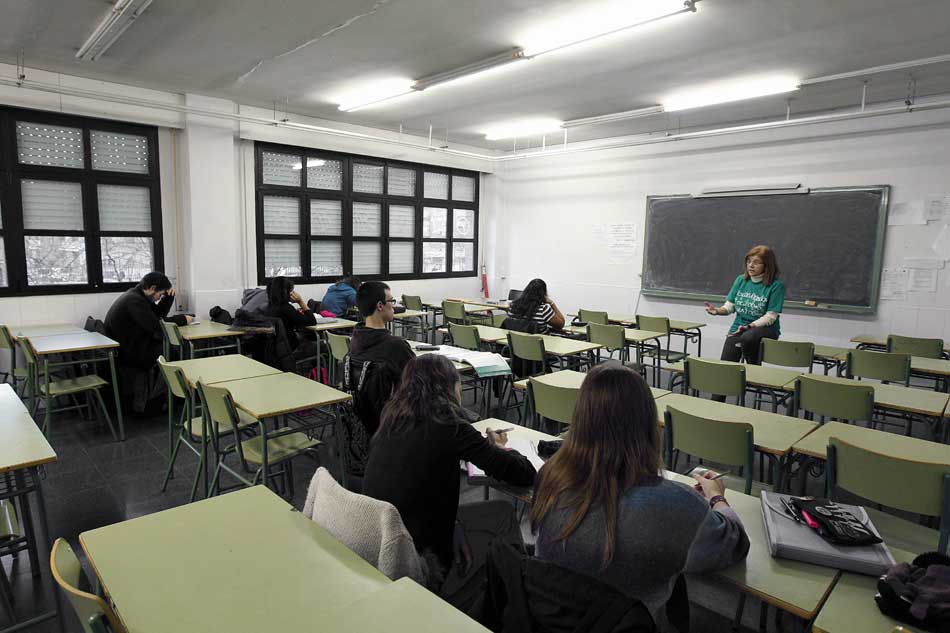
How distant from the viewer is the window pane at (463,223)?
31.0 feet

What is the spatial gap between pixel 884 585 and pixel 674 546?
52 centimetres

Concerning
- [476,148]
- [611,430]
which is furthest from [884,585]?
[476,148]

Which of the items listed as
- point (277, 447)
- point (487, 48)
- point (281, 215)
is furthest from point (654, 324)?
point (281, 215)

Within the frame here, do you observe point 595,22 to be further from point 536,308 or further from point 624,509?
point 624,509

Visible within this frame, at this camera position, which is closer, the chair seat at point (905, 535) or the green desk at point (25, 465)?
the chair seat at point (905, 535)

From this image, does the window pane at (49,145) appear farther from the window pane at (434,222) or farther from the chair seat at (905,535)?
the chair seat at (905,535)

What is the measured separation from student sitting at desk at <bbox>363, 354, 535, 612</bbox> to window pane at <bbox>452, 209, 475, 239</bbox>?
7723 mm

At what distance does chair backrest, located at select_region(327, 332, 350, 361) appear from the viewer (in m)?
4.53

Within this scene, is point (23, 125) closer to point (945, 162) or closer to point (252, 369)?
point (252, 369)

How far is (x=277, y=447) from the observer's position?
3041 millimetres

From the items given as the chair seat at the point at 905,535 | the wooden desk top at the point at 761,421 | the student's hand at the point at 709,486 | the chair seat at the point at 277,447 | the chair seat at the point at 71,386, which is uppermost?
the student's hand at the point at 709,486

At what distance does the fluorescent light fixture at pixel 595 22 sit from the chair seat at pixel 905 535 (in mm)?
2942

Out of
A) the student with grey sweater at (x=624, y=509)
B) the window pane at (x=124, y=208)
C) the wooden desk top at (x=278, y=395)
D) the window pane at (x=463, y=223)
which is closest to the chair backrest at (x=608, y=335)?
the wooden desk top at (x=278, y=395)

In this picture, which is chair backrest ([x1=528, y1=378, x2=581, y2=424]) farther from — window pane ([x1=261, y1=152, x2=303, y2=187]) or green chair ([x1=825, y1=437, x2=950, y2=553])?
window pane ([x1=261, y1=152, x2=303, y2=187])
